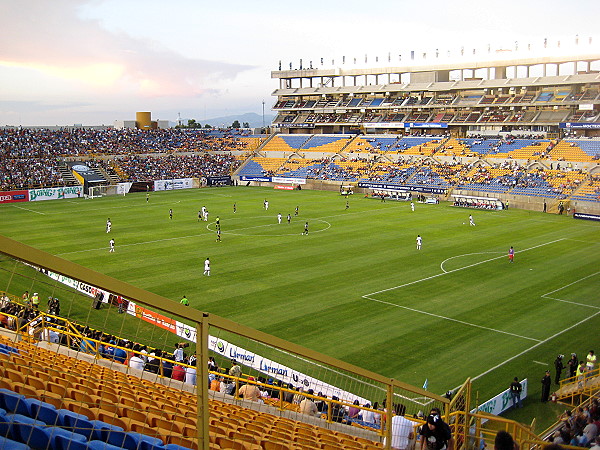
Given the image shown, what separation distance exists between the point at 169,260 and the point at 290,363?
18.2 m

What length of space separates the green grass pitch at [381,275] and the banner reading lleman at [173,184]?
2002 cm

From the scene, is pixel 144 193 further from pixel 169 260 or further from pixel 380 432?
pixel 380 432

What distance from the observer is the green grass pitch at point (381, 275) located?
2302 centimetres

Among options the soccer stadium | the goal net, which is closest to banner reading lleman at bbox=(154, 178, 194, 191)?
the soccer stadium

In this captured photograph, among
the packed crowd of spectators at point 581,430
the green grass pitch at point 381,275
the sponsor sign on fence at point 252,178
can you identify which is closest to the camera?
the packed crowd of spectators at point 581,430

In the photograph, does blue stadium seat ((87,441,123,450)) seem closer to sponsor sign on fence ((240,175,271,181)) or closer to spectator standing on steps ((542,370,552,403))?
spectator standing on steps ((542,370,552,403))

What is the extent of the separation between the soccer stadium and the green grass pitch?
0.18m

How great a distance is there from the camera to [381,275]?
33.6m

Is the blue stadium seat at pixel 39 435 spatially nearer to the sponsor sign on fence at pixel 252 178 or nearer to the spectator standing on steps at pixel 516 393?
the spectator standing on steps at pixel 516 393

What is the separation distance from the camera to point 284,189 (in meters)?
81.8

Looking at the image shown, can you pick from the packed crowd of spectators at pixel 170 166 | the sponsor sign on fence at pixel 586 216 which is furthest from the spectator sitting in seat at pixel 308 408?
the packed crowd of spectators at pixel 170 166

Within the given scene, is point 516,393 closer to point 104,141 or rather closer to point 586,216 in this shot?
point 586,216

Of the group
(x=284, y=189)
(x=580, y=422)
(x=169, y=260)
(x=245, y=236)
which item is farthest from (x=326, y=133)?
(x=580, y=422)

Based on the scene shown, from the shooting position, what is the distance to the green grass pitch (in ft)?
75.5
